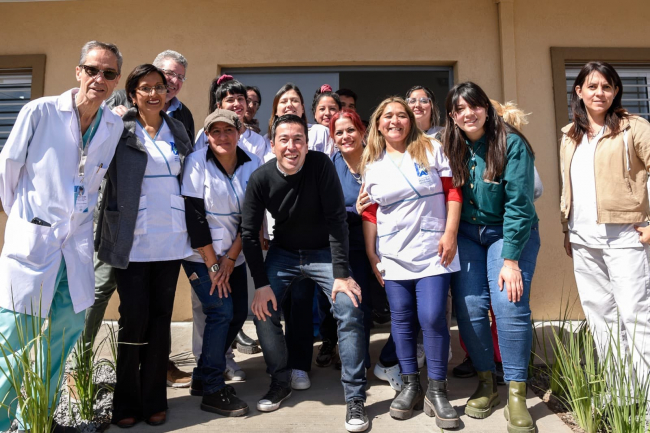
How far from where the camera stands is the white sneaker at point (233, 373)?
150 inches

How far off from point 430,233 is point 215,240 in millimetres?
1339

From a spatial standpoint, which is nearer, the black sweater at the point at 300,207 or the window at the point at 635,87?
the black sweater at the point at 300,207

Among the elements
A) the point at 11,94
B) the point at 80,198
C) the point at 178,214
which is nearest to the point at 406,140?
the point at 178,214

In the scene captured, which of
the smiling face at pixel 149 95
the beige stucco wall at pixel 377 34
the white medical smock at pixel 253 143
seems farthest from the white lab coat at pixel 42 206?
the beige stucco wall at pixel 377 34

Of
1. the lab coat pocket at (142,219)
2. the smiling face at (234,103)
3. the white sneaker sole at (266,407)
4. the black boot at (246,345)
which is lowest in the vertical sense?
the white sneaker sole at (266,407)

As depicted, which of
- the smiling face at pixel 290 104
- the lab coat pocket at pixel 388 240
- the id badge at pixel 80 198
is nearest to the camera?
the id badge at pixel 80 198

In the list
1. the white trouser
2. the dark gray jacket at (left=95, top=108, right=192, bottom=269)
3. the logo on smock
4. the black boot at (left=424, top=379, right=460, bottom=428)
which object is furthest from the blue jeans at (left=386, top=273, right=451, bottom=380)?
the dark gray jacket at (left=95, top=108, right=192, bottom=269)

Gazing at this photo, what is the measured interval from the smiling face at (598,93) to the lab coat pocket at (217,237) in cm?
241

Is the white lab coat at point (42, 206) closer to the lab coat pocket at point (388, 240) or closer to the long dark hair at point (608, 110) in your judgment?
the lab coat pocket at point (388, 240)

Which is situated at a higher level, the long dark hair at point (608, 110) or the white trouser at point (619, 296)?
the long dark hair at point (608, 110)

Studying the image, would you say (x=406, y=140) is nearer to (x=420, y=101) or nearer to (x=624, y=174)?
(x=420, y=101)

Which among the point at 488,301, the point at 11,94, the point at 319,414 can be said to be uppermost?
the point at 11,94

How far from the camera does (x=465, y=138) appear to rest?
3.26 meters

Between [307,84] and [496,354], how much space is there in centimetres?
334
